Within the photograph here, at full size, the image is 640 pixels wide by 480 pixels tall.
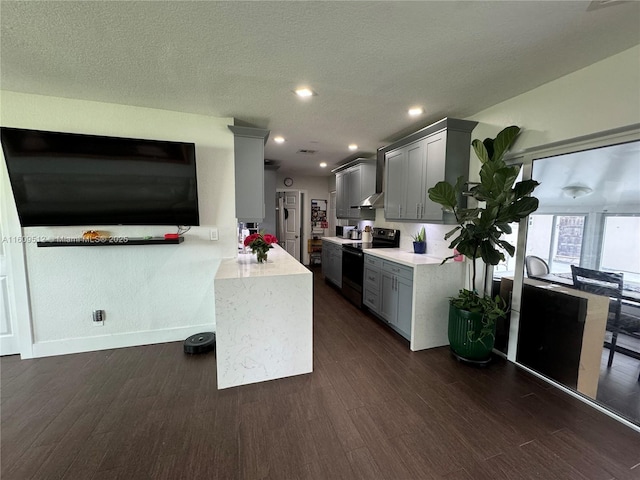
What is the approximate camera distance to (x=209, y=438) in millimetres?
1708

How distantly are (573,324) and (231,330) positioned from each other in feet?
9.51

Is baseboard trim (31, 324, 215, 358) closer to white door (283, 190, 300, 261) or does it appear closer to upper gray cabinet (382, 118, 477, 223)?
upper gray cabinet (382, 118, 477, 223)

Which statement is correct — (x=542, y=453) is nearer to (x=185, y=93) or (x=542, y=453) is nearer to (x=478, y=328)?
(x=478, y=328)

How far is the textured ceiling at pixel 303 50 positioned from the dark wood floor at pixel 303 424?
2.57 meters

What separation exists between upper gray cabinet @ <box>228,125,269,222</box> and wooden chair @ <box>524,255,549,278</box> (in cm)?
287

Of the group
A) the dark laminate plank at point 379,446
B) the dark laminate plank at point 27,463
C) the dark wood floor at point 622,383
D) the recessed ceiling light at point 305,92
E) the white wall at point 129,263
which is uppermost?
the recessed ceiling light at point 305,92

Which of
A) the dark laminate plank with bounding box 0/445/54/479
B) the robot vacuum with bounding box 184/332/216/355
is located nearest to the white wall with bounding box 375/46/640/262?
the robot vacuum with bounding box 184/332/216/355

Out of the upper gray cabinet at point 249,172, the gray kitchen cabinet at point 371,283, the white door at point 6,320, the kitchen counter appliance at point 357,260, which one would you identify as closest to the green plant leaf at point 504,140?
the gray kitchen cabinet at point 371,283

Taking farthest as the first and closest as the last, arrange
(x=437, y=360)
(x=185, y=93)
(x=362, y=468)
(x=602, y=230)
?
1. (x=437, y=360)
2. (x=185, y=93)
3. (x=602, y=230)
4. (x=362, y=468)

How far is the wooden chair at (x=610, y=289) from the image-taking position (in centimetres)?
191

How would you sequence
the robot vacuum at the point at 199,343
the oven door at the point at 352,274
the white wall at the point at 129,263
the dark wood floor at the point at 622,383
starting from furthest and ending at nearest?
the oven door at the point at 352,274
the robot vacuum at the point at 199,343
the white wall at the point at 129,263
the dark wood floor at the point at 622,383

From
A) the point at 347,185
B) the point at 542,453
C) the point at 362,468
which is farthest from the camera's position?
the point at 347,185

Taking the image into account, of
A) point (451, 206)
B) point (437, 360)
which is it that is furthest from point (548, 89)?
point (437, 360)

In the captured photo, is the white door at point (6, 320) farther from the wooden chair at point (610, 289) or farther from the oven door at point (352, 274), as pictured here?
the wooden chair at point (610, 289)
